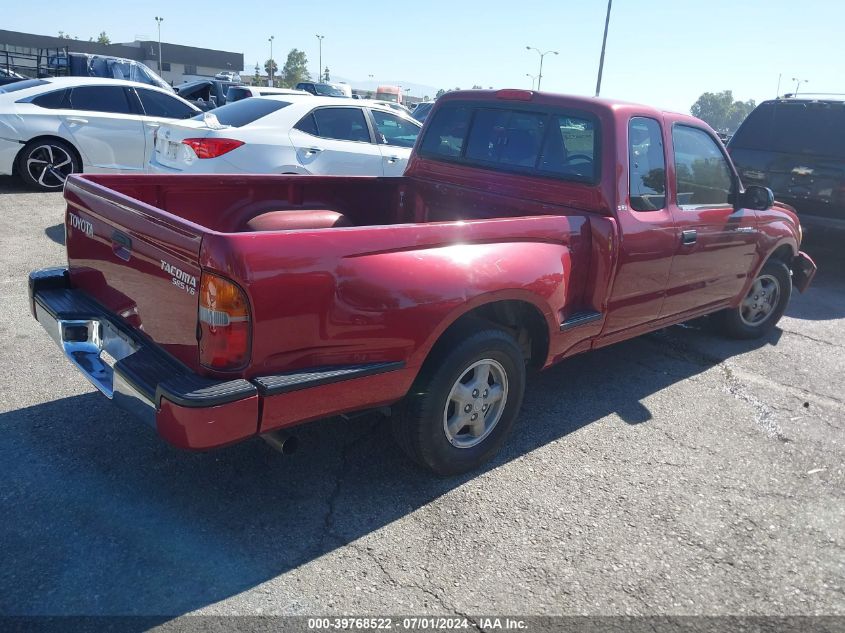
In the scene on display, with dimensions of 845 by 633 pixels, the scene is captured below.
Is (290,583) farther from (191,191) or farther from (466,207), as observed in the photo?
(466,207)

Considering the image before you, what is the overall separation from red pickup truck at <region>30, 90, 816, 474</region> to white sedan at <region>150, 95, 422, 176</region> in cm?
303

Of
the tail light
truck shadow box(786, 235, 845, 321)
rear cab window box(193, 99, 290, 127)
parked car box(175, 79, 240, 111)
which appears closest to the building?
parked car box(175, 79, 240, 111)

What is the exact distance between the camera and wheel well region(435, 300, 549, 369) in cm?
354

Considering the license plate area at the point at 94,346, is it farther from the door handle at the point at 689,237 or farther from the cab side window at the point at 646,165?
the door handle at the point at 689,237

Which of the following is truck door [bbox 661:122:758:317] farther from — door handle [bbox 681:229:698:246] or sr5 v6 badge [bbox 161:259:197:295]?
sr5 v6 badge [bbox 161:259:197:295]

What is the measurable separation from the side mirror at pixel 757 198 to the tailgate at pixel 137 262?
408 cm

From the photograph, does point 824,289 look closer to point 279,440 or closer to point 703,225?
point 703,225

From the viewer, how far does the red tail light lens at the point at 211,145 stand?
7.10 metres

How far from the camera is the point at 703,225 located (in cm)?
462

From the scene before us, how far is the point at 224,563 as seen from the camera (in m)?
2.74

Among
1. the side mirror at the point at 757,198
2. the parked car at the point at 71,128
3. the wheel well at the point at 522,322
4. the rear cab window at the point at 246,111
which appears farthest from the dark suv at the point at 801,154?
the parked car at the point at 71,128

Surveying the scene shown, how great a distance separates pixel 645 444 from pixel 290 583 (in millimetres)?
2315

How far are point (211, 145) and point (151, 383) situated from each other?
17.1 ft

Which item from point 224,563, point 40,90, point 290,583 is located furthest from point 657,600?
point 40,90
